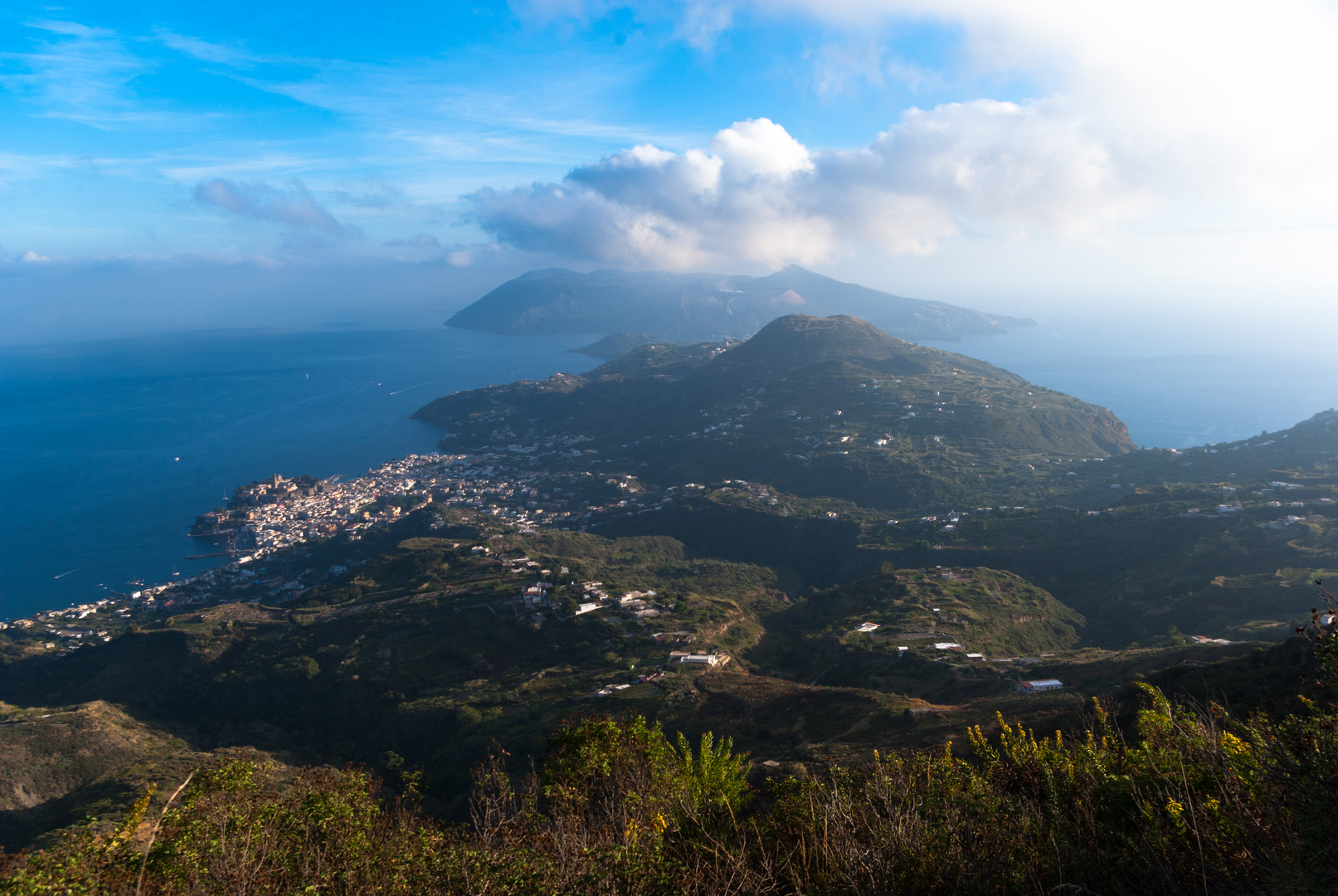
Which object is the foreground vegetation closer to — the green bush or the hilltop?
the green bush

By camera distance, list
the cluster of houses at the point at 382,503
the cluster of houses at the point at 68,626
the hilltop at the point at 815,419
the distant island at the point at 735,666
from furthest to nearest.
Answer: the hilltop at the point at 815,419 → the cluster of houses at the point at 382,503 → the cluster of houses at the point at 68,626 → the distant island at the point at 735,666

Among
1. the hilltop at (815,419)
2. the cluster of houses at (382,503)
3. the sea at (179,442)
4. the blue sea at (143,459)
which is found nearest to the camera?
the blue sea at (143,459)

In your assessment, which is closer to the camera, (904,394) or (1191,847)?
(1191,847)

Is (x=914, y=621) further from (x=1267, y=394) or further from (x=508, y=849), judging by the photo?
(x=1267, y=394)

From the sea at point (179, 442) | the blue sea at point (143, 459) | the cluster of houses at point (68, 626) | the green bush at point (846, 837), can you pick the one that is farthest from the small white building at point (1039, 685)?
the sea at point (179, 442)

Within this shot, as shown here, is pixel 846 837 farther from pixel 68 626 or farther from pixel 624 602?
pixel 68 626

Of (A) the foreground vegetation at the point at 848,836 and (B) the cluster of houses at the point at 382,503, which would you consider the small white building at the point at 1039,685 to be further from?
(B) the cluster of houses at the point at 382,503

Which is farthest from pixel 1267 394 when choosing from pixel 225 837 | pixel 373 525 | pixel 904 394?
pixel 225 837
